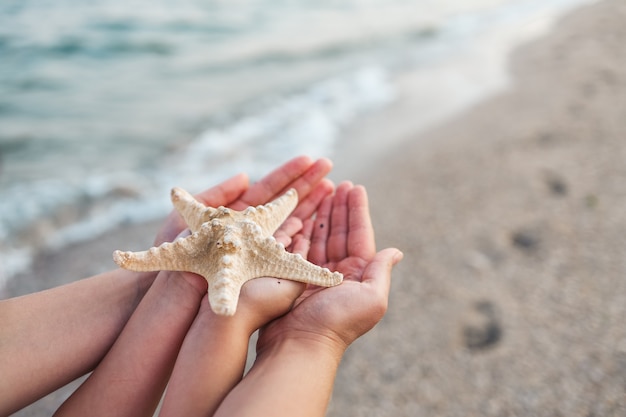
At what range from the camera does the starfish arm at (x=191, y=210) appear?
242 centimetres

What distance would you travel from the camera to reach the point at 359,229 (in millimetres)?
2721

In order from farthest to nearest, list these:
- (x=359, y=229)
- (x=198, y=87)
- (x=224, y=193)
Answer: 1. (x=198, y=87)
2. (x=224, y=193)
3. (x=359, y=229)

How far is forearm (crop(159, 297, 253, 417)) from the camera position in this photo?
2014 mm

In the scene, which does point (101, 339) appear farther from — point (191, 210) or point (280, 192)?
point (280, 192)

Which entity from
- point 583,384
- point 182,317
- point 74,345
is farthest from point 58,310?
point 583,384

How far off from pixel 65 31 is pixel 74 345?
8.47m

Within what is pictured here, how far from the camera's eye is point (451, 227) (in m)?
4.04

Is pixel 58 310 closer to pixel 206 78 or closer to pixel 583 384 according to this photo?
pixel 583 384

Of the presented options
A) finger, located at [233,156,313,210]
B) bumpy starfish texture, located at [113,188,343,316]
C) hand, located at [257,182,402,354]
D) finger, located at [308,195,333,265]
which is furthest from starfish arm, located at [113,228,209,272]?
finger, located at [233,156,313,210]

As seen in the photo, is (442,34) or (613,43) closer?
(613,43)

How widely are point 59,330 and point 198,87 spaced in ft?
18.3

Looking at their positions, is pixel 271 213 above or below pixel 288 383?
above

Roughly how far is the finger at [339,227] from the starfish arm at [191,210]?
0.66m

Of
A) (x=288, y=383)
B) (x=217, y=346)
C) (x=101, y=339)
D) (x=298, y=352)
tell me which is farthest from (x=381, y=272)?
(x=101, y=339)
